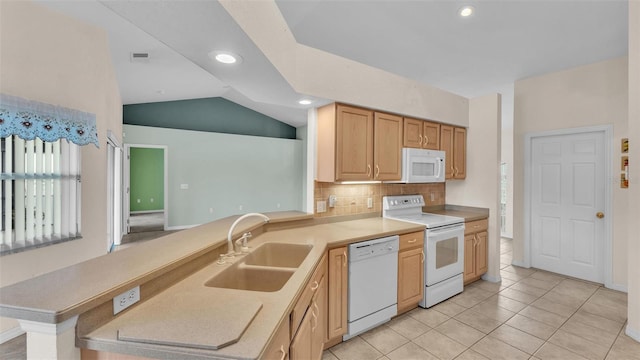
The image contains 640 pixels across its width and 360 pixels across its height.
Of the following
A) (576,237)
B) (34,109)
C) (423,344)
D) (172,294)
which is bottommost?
(423,344)

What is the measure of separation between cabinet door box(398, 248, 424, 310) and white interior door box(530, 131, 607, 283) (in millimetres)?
2604

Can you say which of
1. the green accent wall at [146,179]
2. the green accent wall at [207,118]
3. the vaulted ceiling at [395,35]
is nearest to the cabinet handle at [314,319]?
the vaulted ceiling at [395,35]

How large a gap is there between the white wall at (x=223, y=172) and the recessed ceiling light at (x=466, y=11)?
Result: 607cm

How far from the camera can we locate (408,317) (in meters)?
2.64

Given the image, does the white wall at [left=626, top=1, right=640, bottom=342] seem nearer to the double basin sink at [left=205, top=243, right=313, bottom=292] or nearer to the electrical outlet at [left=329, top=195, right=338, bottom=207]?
the electrical outlet at [left=329, top=195, right=338, bottom=207]

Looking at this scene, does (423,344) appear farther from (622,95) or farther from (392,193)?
(622,95)

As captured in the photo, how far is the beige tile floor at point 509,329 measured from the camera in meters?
2.13

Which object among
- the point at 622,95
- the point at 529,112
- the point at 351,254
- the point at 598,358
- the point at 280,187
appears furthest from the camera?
the point at 280,187

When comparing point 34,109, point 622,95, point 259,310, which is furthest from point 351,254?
point 622,95

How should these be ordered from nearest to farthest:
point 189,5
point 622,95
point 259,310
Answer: point 259,310 → point 189,5 → point 622,95

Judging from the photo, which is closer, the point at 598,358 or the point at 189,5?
the point at 189,5

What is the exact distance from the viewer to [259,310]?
3.50 feet

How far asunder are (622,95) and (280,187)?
7.09 m

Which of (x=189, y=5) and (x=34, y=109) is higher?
(x=189, y=5)
